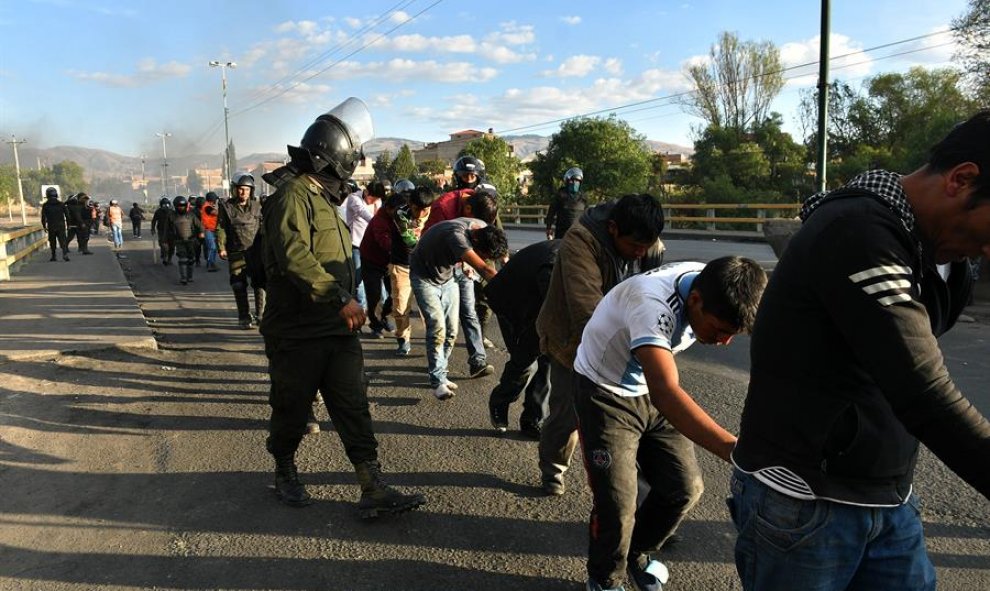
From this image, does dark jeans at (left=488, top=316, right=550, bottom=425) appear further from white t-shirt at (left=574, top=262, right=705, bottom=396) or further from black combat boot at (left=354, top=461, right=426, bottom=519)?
white t-shirt at (left=574, top=262, right=705, bottom=396)

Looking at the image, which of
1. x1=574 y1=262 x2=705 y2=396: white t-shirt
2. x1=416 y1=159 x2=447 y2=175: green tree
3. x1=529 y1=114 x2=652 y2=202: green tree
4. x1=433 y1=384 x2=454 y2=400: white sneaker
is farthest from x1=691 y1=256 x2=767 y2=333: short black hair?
x1=416 y1=159 x2=447 y2=175: green tree

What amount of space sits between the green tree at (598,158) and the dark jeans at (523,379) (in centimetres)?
3443

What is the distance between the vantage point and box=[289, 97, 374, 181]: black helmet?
3533 millimetres

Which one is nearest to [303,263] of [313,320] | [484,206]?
[313,320]

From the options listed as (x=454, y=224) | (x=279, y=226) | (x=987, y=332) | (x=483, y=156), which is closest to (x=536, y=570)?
(x=279, y=226)

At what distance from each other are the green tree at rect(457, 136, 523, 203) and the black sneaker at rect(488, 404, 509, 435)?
134 feet

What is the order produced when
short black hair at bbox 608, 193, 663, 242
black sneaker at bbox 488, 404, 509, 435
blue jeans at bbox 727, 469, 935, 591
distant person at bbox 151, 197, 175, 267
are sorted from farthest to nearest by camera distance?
distant person at bbox 151, 197, 175, 267
black sneaker at bbox 488, 404, 509, 435
short black hair at bbox 608, 193, 663, 242
blue jeans at bbox 727, 469, 935, 591

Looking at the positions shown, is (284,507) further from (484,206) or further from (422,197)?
(422,197)

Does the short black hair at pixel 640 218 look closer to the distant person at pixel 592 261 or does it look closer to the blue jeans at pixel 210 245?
the distant person at pixel 592 261

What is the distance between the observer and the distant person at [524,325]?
160 inches

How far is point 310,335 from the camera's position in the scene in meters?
3.40

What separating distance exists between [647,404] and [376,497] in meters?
1.58

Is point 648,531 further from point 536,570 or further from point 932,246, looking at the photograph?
point 932,246

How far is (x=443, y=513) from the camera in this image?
3463mm
